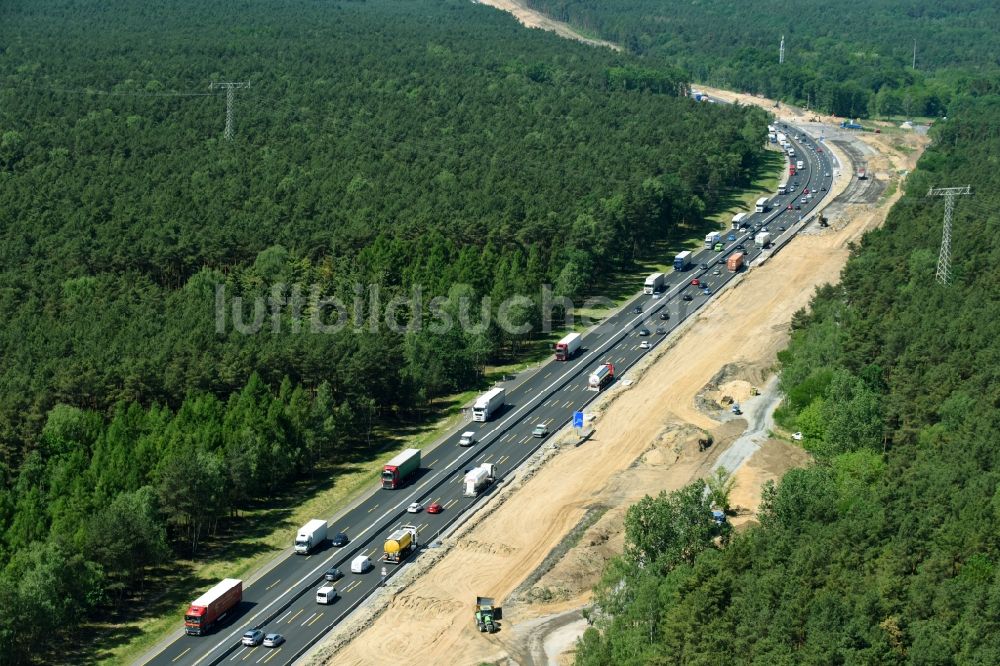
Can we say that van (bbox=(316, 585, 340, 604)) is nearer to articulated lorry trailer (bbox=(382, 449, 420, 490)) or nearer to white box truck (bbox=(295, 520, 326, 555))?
white box truck (bbox=(295, 520, 326, 555))

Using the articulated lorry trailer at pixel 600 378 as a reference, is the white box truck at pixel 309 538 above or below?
below

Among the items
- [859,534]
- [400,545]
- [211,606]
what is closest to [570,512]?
[400,545]

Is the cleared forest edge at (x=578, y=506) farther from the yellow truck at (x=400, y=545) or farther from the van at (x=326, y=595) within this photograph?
the van at (x=326, y=595)

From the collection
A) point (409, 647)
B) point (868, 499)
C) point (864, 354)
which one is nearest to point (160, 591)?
point (409, 647)

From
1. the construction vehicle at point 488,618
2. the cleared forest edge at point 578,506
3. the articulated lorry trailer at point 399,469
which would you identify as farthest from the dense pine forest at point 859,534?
the articulated lorry trailer at point 399,469

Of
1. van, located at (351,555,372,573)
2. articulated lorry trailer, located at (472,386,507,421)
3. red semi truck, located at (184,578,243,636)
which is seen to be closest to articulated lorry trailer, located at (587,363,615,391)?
articulated lorry trailer, located at (472,386,507,421)

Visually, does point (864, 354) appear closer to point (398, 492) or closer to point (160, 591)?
point (398, 492)
